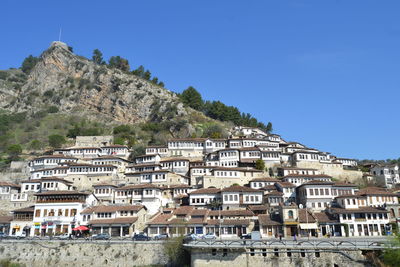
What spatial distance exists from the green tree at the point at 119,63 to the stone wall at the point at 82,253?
10632cm

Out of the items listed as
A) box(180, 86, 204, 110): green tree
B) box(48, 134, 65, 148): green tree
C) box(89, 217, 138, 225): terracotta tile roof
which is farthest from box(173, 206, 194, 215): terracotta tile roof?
box(180, 86, 204, 110): green tree

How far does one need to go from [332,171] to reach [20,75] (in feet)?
565

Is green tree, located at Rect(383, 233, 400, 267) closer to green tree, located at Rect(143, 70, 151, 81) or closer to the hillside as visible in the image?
the hillside

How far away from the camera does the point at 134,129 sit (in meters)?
107

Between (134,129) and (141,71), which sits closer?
(134,129)

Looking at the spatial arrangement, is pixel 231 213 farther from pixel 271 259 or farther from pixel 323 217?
pixel 271 259

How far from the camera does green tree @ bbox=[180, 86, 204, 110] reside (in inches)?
4764

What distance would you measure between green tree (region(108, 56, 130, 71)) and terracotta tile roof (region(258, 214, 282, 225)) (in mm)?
108003

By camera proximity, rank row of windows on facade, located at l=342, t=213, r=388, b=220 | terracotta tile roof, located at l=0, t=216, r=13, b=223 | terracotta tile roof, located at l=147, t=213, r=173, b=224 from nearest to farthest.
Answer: terracotta tile roof, located at l=147, t=213, r=173, b=224
row of windows on facade, located at l=342, t=213, r=388, b=220
terracotta tile roof, located at l=0, t=216, r=13, b=223

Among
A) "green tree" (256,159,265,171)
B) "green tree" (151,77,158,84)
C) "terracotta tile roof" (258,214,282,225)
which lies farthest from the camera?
"green tree" (151,77,158,84)

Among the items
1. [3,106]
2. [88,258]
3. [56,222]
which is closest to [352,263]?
[88,258]

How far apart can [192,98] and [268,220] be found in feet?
263

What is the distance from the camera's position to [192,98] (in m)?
123

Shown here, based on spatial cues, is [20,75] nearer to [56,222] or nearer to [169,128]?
[169,128]
